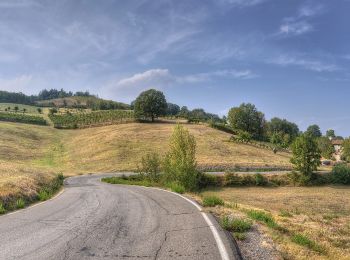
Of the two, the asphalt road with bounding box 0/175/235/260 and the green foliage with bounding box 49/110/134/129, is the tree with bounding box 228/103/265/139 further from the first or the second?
the asphalt road with bounding box 0/175/235/260

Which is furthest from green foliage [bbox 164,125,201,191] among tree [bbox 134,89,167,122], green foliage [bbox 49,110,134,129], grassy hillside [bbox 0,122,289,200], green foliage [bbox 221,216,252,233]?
green foliage [bbox 49,110,134,129]

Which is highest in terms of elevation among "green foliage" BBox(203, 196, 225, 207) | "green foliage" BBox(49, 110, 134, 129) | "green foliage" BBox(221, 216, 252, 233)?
"green foliage" BBox(49, 110, 134, 129)

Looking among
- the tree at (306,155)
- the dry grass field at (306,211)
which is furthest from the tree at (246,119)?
the dry grass field at (306,211)

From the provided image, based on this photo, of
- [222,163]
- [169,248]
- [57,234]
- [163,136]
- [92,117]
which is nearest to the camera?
[169,248]

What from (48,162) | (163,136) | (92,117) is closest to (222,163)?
(163,136)

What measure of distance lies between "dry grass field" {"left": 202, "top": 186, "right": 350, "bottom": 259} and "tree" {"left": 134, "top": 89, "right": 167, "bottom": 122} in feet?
222

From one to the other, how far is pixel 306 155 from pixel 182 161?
3195 centimetres

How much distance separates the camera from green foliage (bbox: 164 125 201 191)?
42688 millimetres

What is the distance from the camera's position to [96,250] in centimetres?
856

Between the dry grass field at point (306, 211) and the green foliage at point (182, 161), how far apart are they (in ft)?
17.4

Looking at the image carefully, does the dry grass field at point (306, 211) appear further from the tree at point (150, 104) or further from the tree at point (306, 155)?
the tree at point (150, 104)

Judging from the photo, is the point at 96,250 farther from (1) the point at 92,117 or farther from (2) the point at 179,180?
(1) the point at 92,117

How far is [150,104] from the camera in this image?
121m

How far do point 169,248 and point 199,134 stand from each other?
9231 cm
